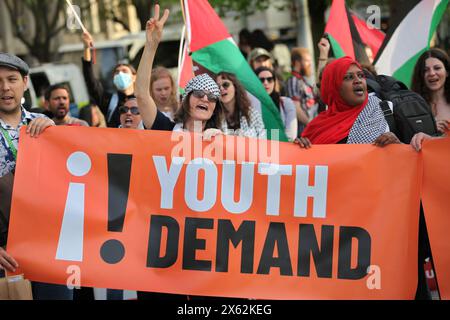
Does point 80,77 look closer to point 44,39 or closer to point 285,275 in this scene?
point 44,39

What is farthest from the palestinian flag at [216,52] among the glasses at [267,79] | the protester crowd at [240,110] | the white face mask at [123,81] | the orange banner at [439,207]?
the orange banner at [439,207]

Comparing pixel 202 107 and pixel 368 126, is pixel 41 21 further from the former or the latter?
pixel 368 126

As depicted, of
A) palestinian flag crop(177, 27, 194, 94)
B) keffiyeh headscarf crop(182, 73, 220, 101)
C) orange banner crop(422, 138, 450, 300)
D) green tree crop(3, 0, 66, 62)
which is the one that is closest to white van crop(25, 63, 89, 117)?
green tree crop(3, 0, 66, 62)

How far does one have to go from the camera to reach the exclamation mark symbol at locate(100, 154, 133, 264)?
5727mm

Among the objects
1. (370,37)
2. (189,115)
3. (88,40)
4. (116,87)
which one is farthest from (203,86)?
(370,37)

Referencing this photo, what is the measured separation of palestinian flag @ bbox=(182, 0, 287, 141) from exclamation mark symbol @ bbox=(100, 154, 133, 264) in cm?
249

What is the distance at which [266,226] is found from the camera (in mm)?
5754

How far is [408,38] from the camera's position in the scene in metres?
9.30

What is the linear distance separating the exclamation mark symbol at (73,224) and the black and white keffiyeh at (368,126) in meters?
1.63

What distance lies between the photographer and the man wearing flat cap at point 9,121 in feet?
18.8

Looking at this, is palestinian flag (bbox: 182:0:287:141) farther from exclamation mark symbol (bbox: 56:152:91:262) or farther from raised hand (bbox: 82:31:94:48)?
exclamation mark symbol (bbox: 56:152:91:262)

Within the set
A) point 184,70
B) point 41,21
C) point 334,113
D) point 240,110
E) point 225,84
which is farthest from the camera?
Result: point 41,21

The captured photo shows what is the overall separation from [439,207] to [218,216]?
1230mm

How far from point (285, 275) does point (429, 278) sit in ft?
5.12
